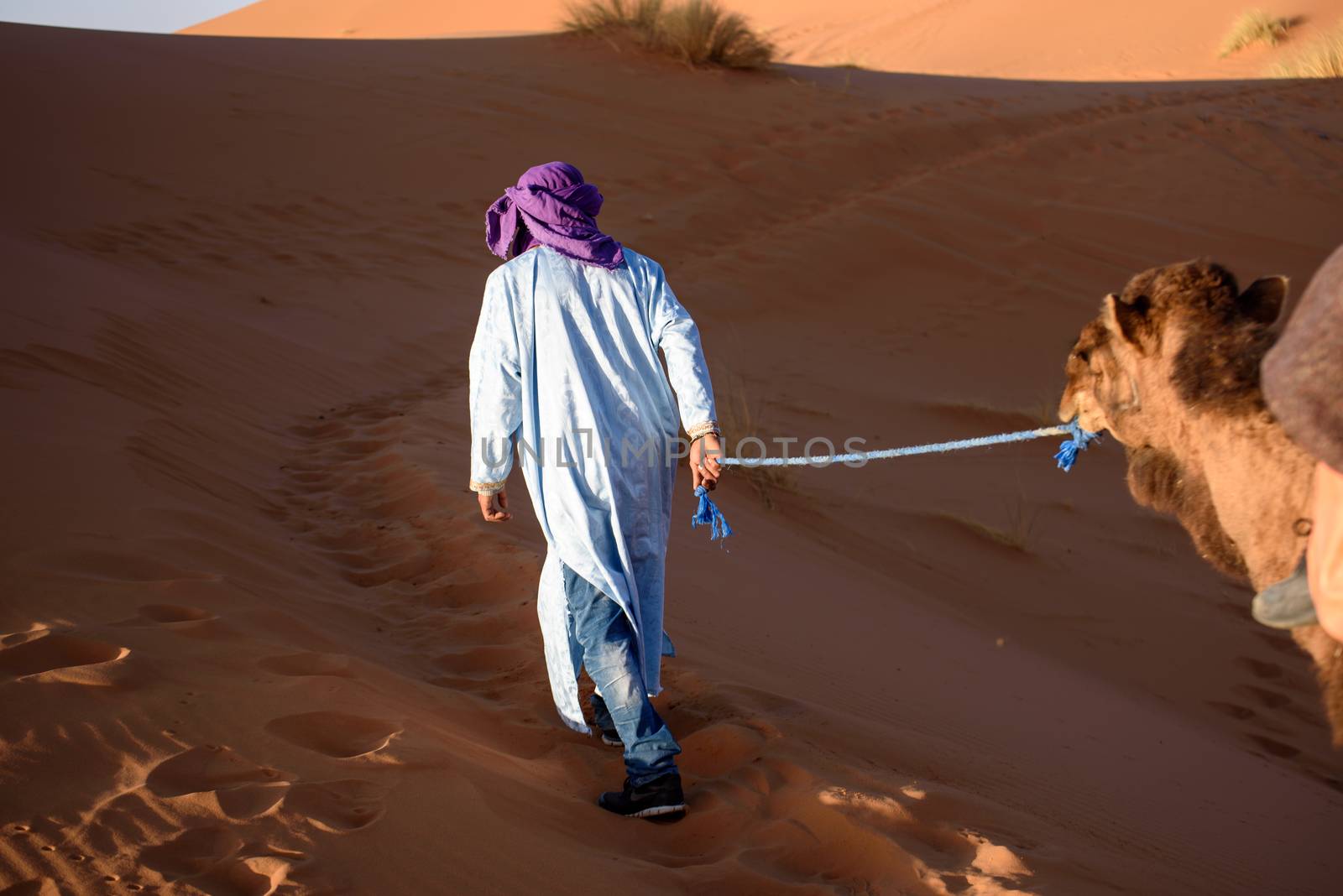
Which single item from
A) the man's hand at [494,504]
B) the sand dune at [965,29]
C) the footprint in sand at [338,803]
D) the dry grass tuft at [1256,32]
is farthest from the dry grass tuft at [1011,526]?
the dry grass tuft at [1256,32]

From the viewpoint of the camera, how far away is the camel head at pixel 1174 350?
227cm

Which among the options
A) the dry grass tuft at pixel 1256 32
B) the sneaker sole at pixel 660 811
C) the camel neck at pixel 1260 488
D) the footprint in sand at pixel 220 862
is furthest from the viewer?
the dry grass tuft at pixel 1256 32

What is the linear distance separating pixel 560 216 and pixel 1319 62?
25.6 m

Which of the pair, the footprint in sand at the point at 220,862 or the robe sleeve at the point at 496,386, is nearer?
the footprint in sand at the point at 220,862

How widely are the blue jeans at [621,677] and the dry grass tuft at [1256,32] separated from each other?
33.3 metres

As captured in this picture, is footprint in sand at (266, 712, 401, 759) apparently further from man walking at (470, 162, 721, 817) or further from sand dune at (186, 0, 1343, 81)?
sand dune at (186, 0, 1343, 81)

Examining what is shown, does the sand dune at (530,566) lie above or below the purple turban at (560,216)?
below

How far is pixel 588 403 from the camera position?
A: 327 centimetres

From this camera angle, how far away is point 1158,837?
3.58 metres

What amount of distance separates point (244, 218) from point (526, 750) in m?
11.3

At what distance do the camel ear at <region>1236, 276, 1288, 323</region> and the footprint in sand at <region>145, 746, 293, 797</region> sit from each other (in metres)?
2.62

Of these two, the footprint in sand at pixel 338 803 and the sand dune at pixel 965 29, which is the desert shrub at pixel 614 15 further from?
the footprint in sand at pixel 338 803

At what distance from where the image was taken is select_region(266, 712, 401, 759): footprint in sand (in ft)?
9.95

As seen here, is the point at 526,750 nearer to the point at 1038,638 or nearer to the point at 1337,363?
the point at 1337,363
